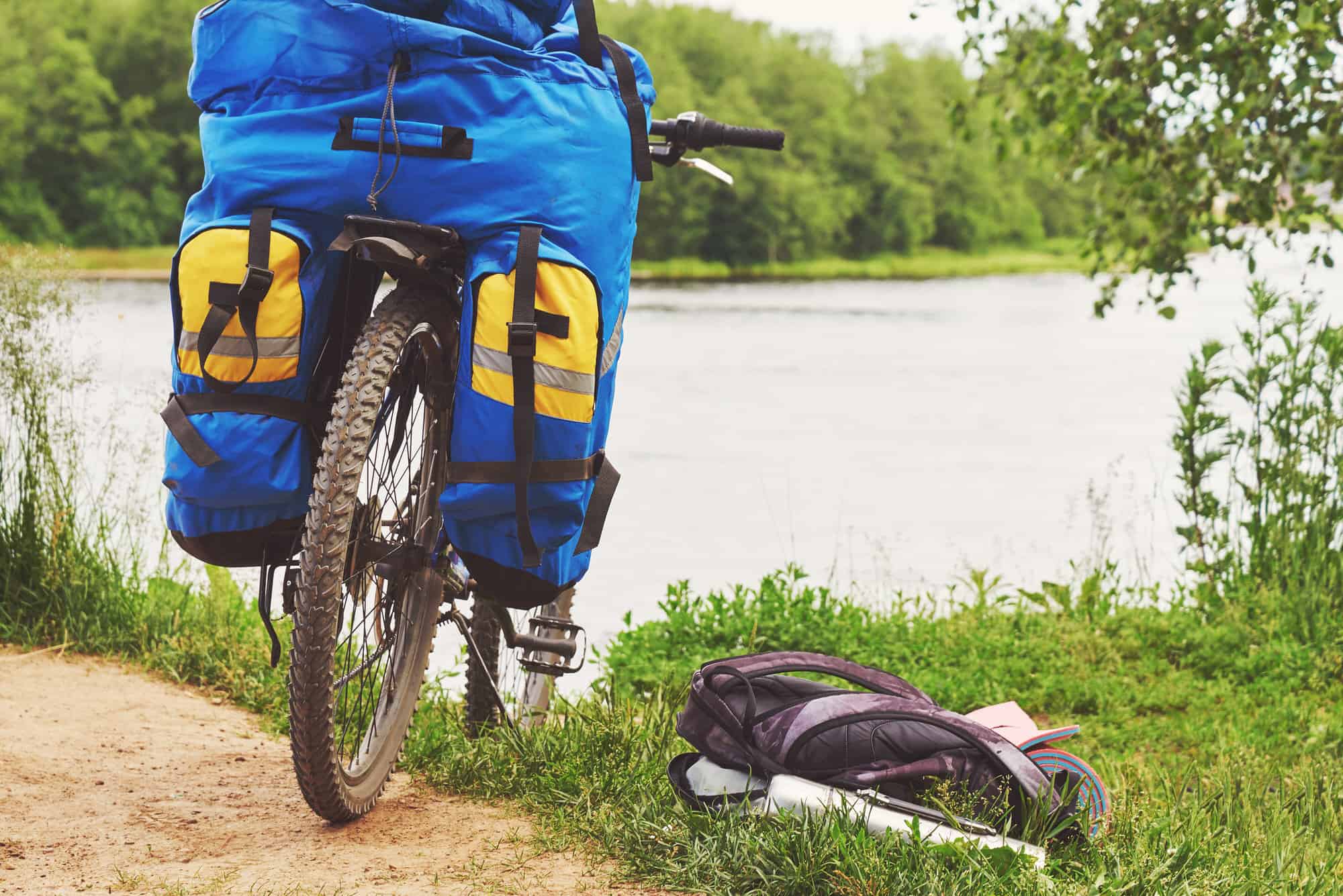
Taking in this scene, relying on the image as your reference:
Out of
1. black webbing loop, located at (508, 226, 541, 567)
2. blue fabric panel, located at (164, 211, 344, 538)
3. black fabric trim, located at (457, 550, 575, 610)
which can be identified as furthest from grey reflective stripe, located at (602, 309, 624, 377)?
blue fabric panel, located at (164, 211, 344, 538)

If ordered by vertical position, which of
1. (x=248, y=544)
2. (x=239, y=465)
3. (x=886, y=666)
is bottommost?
(x=886, y=666)

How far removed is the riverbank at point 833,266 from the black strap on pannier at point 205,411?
2947 centimetres

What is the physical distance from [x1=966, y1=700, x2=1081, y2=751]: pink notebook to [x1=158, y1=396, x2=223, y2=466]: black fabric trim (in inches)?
68.3

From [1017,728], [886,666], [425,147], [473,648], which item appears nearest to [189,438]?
[425,147]

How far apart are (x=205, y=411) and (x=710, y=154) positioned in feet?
123

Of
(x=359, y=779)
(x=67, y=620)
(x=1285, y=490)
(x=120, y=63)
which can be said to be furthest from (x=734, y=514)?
(x=120, y=63)

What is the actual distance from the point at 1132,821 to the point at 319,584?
1769 mm

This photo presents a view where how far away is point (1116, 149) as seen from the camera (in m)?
6.61

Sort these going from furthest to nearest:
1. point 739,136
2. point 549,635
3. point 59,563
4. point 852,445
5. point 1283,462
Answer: point 852,445, point 1283,462, point 59,563, point 549,635, point 739,136

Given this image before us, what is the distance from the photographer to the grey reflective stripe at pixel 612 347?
2.94 metres

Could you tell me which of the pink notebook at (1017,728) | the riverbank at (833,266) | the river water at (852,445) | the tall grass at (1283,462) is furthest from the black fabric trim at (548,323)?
the riverbank at (833,266)

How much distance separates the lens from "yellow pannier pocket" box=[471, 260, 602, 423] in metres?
2.67

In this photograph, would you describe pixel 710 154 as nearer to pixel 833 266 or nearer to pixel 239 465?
pixel 833 266

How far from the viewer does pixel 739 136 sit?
3.46 meters
